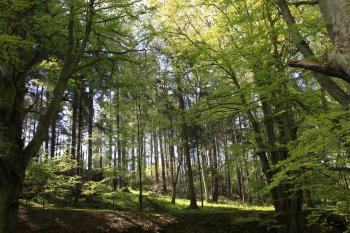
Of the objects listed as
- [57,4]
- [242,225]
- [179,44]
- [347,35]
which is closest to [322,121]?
[347,35]

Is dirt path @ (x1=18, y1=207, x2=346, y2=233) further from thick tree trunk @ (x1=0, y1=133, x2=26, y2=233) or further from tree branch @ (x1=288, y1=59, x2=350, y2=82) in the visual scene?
tree branch @ (x1=288, y1=59, x2=350, y2=82)

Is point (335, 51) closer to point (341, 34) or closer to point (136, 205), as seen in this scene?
point (341, 34)

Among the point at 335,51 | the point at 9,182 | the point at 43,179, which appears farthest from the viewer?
the point at 43,179

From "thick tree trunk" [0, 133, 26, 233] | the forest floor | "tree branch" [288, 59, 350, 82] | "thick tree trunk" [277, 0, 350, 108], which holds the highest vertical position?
"thick tree trunk" [277, 0, 350, 108]

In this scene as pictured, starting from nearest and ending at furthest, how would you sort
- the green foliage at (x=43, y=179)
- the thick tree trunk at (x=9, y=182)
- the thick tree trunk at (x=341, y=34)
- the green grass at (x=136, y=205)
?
the thick tree trunk at (x=341, y=34) < the thick tree trunk at (x=9, y=182) < the green foliage at (x=43, y=179) < the green grass at (x=136, y=205)

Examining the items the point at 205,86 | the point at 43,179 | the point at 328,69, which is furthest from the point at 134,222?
the point at 328,69

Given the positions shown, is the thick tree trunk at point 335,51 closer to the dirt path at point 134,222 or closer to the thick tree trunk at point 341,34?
the thick tree trunk at point 341,34

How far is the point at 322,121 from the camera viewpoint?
17.2ft

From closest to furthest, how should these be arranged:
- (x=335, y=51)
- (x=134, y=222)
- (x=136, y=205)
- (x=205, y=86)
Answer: (x=335, y=51) → (x=134, y=222) → (x=205, y=86) → (x=136, y=205)

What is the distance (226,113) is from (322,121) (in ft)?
20.7

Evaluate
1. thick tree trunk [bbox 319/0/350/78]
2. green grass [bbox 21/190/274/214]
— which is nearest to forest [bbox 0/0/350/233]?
thick tree trunk [bbox 319/0/350/78]

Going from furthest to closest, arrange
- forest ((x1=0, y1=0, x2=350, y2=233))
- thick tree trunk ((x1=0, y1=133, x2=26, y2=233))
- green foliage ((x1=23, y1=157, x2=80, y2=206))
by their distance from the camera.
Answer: green foliage ((x1=23, y1=157, x2=80, y2=206))
thick tree trunk ((x1=0, y1=133, x2=26, y2=233))
forest ((x1=0, y1=0, x2=350, y2=233))

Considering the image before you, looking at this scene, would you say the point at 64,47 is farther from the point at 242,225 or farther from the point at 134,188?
the point at 134,188

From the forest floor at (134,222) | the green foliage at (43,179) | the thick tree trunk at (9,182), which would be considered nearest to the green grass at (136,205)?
the forest floor at (134,222)
